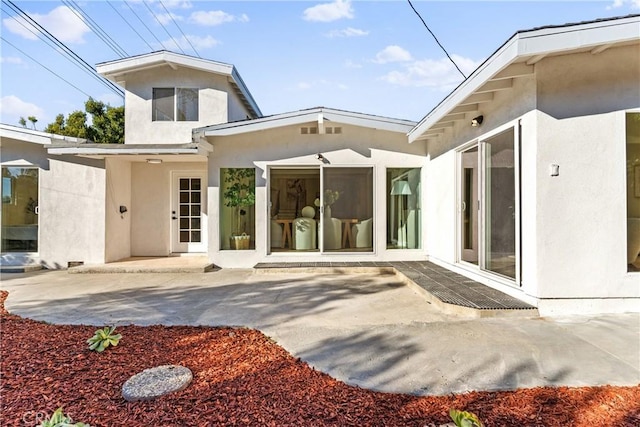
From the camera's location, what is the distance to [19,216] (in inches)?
346

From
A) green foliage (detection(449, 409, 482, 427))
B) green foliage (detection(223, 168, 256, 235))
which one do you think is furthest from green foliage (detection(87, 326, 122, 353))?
green foliage (detection(223, 168, 256, 235))

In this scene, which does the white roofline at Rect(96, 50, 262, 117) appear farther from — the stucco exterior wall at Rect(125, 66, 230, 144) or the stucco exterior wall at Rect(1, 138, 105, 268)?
the stucco exterior wall at Rect(1, 138, 105, 268)

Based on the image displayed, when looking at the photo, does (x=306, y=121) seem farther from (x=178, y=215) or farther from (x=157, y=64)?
(x=157, y=64)

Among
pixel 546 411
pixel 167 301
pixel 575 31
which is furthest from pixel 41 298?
pixel 575 31

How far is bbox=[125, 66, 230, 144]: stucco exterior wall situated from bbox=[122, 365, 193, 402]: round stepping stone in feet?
25.2

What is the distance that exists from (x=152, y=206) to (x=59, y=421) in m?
8.01

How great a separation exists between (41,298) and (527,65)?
25.1 feet

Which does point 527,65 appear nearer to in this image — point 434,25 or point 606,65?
point 606,65

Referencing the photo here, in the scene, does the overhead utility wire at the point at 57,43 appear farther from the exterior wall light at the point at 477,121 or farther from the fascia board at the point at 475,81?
the exterior wall light at the point at 477,121

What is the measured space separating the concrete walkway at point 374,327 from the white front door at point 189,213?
8.93 feet

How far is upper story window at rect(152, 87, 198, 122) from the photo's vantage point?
9.61 metres

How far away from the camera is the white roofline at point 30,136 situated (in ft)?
26.7

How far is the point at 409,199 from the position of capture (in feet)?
28.6

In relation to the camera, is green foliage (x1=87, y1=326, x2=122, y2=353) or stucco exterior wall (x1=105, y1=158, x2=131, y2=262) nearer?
green foliage (x1=87, y1=326, x2=122, y2=353)
